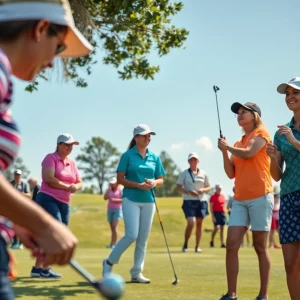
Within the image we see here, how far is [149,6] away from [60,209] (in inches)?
193

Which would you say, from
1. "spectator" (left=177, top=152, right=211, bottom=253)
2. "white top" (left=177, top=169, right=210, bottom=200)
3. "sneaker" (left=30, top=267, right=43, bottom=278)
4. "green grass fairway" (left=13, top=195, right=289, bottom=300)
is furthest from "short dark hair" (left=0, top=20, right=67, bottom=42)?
"white top" (left=177, top=169, right=210, bottom=200)

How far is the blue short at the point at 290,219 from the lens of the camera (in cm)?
670

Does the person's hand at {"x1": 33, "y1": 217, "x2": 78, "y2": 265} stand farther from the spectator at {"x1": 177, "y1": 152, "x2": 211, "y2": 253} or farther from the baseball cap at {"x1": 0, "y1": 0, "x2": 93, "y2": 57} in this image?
the spectator at {"x1": 177, "y1": 152, "x2": 211, "y2": 253}

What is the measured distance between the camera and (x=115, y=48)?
15.3 metres

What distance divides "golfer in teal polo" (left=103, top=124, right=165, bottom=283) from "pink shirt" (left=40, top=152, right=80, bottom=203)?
74 centimetres

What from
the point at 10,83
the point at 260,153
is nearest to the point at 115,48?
the point at 260,153

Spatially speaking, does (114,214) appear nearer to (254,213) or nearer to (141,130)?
(141,130)

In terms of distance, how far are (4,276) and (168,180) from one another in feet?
411

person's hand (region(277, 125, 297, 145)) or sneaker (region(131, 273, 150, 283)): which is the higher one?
person's hand (region(277, 125, 297, 145))

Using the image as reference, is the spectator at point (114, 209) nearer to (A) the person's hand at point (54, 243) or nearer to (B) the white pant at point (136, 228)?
(B) the white pant at point (136, 228)

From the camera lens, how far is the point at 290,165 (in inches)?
270

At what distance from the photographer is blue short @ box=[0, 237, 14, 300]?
2.45 m

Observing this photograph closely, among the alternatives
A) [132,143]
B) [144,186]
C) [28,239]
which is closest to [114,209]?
[132,143]

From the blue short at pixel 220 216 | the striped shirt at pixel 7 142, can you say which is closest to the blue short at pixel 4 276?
the striped shirt at pixel 7 142
